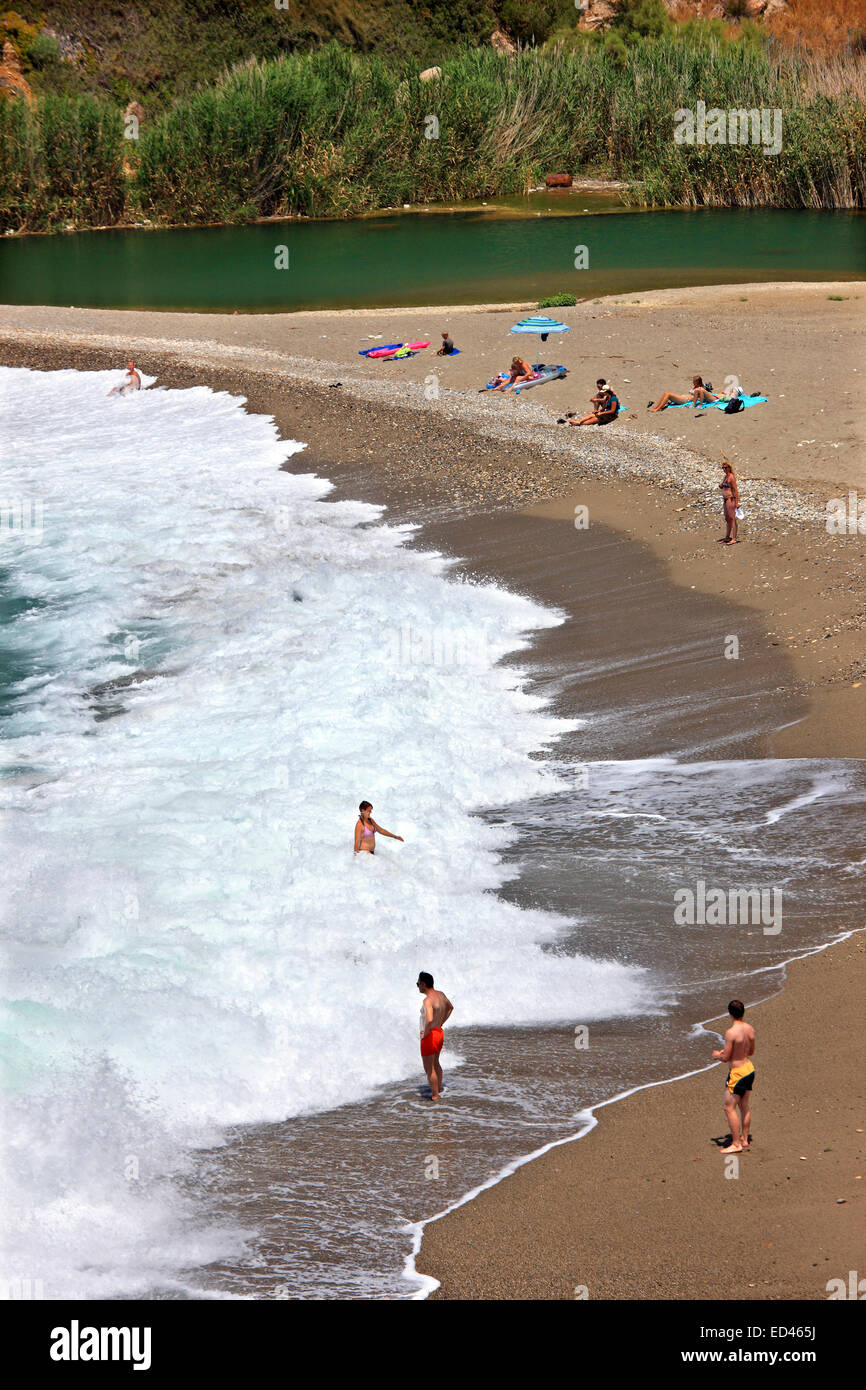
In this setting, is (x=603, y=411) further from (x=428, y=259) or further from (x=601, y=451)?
(x=428, y=259)

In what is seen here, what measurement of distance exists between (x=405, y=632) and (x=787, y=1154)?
12.3 meters

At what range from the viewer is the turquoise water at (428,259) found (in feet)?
155

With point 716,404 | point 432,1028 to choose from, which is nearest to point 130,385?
point 716,404

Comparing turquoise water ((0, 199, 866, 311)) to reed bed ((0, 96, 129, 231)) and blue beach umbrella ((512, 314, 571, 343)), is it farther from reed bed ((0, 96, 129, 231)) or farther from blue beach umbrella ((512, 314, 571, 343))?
blue beach umbrella ((512, 314, 571, 343))

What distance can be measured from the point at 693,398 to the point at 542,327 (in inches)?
334

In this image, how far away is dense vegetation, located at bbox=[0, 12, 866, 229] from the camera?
64125mm

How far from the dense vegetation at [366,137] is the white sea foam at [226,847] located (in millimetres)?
43619

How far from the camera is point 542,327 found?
3625 centimetres

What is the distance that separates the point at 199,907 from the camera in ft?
44.0

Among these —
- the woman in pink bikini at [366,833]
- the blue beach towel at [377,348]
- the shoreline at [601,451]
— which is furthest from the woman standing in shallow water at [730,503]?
the blue beach towel at [377,348]

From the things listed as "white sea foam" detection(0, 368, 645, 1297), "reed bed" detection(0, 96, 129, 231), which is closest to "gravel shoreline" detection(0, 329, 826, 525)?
"white sea foam" detection(0, 368, 645, 1297)

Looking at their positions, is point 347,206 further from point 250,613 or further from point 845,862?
point 845,862

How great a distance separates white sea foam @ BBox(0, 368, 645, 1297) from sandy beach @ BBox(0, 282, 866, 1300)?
180 cm

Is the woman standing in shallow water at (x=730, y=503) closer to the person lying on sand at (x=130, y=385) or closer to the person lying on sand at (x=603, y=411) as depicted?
the person lying on sand at (x=603, y=411)
